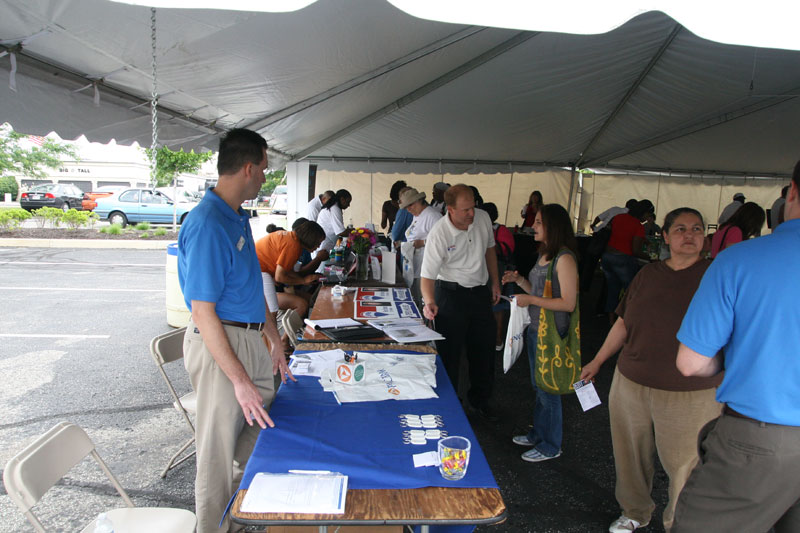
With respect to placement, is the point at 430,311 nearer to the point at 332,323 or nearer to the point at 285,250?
the point at 332,323

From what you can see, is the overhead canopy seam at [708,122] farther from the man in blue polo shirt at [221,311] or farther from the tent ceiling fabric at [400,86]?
the man in blue polo shirt at [221,311]

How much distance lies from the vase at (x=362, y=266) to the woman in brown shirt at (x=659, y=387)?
2.78 meters

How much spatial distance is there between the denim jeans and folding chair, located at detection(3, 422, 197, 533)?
75.7 inches

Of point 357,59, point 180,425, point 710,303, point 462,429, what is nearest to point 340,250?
point 357,59

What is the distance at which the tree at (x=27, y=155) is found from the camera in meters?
17.1

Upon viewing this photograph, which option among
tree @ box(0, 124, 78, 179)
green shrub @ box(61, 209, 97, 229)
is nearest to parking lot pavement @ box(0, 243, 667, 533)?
green shrub @ box(61, 209, 97, 229)

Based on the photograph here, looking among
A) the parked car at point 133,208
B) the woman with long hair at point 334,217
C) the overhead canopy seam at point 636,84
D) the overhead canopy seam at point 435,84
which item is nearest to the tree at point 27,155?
the parked car at point 133,208

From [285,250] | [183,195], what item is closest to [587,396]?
[285,250]

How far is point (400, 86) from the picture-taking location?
17.4 ft

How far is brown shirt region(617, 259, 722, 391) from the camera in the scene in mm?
1955

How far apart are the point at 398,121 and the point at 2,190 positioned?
89.3 ft

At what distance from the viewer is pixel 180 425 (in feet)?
10.8

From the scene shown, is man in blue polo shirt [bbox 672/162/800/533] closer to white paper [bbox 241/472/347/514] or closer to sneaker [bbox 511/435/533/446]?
white paper [bbox 241/472/347/514]

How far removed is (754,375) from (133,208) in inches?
709
